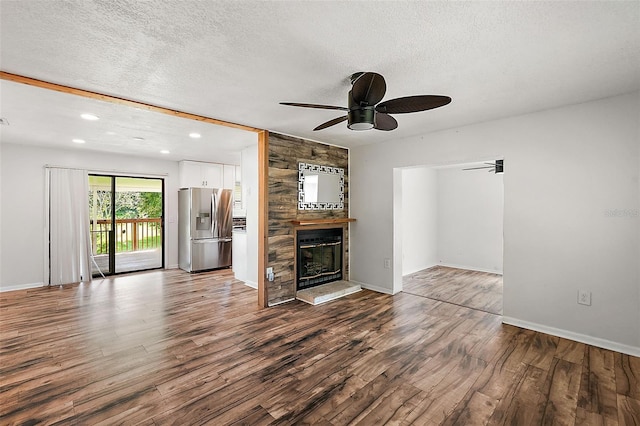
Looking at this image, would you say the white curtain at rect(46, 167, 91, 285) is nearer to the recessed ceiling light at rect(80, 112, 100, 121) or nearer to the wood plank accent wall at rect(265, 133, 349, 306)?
the recessed ceiling light at rect(80, 112, 100, 121)

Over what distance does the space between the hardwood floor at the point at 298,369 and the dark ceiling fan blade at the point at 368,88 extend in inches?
85.2

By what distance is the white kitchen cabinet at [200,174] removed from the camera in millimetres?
6395

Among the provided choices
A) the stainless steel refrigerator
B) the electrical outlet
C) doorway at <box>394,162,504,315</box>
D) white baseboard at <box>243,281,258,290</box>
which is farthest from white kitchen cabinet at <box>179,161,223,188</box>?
the electrical outlet

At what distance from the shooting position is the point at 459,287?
4.89 meters

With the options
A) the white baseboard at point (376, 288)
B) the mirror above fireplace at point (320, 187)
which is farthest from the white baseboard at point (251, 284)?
the white baseboard at point (376, 288)

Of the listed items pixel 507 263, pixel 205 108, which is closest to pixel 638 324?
pixel 507 263

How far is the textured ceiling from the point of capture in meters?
1.57

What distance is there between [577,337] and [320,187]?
356 cm

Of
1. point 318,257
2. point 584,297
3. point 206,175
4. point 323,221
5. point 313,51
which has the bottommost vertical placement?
point 584,297

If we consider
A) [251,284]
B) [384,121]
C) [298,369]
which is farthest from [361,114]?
[251,284]

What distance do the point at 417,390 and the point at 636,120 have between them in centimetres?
313

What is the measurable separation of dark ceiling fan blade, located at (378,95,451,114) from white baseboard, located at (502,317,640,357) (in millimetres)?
2733

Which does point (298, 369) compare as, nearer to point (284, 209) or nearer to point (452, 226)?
point (284, 209)

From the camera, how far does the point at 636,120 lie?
2.65 metres
